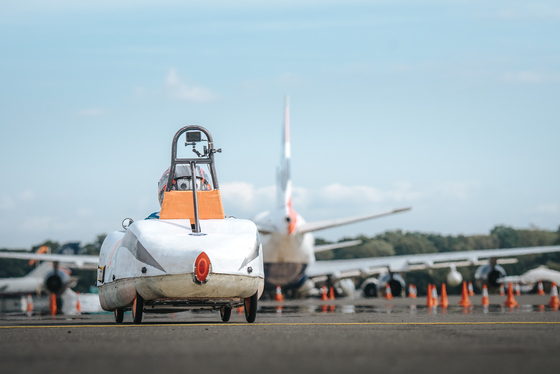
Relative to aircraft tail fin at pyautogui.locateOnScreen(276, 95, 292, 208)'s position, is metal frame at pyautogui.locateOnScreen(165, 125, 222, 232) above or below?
below

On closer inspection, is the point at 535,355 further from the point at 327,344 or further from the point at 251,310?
the point at 251,310

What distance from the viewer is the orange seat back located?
10.4 meters

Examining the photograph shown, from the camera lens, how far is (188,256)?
30.2ft

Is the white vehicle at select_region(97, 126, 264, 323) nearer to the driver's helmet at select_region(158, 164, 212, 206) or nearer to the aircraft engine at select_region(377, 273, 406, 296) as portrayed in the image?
the driver's helmet at select_region(158, 164, 212, 206)

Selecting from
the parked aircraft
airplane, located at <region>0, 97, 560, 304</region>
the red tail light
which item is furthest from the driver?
the parked aircraft

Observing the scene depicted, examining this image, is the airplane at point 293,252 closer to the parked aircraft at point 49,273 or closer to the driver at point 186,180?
the parked aircraft at point 49,273

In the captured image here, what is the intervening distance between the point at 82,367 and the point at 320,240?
13225cm

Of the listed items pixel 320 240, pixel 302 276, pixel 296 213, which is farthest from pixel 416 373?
pixel 320 240

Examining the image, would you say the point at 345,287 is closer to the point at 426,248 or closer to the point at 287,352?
the point at 287,352

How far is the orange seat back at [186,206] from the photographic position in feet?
34.0

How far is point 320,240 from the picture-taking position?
136 meters

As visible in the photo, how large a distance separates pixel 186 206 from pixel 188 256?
1344mm

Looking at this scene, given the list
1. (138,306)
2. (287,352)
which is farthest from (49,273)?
(287,352)

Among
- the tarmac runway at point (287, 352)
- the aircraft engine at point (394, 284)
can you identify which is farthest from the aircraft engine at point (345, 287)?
the tarmac runway at point (287, 352)
